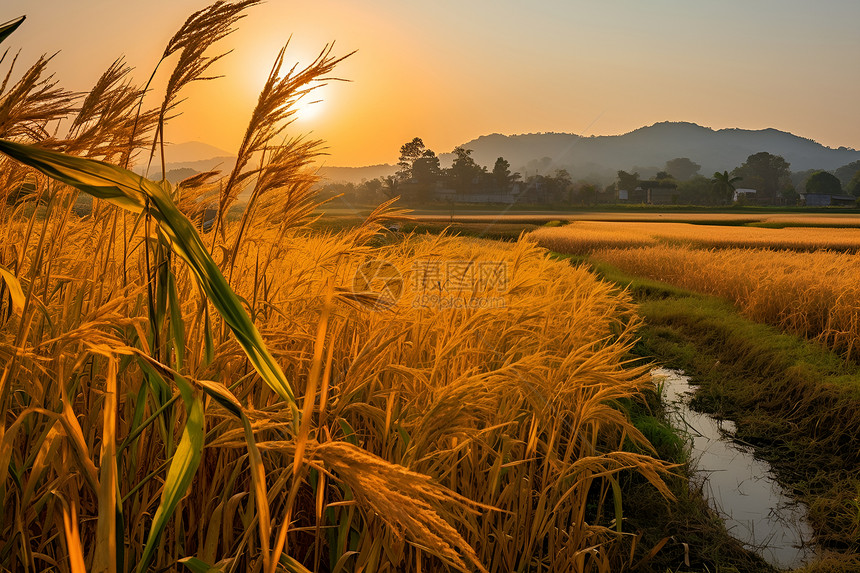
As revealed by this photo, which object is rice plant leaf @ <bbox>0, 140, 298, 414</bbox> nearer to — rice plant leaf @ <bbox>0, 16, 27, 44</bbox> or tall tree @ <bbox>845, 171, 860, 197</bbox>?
rice plant leaf @ <bbox>0, 16, 27, 44</bbox>

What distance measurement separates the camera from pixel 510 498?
1.96 metres

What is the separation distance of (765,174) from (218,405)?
133m

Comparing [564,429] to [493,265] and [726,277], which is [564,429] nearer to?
[493,265]

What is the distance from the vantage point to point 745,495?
3529 millimetres

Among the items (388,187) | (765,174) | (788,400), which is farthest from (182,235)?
(765,174)

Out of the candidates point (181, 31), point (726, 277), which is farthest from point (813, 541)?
point (726, 277)

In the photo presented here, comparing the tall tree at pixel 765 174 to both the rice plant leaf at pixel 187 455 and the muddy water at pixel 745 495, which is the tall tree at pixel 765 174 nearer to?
the muddy water at pixel 745 495

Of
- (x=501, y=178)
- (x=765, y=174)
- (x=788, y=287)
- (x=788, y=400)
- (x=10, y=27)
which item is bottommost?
(x=788, y=400)

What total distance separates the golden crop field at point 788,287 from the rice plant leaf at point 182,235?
246 inches

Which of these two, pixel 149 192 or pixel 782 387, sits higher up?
pixel 149 192

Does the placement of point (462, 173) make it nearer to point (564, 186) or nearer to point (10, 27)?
point (564, 186)

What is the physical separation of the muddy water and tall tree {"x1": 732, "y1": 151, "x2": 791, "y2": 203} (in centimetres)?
12035

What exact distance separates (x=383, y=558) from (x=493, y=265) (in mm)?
2212

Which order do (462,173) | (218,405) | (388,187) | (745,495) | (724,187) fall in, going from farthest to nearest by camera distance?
(724,187), (462,173), (388,187), (745,495), (218,405)
